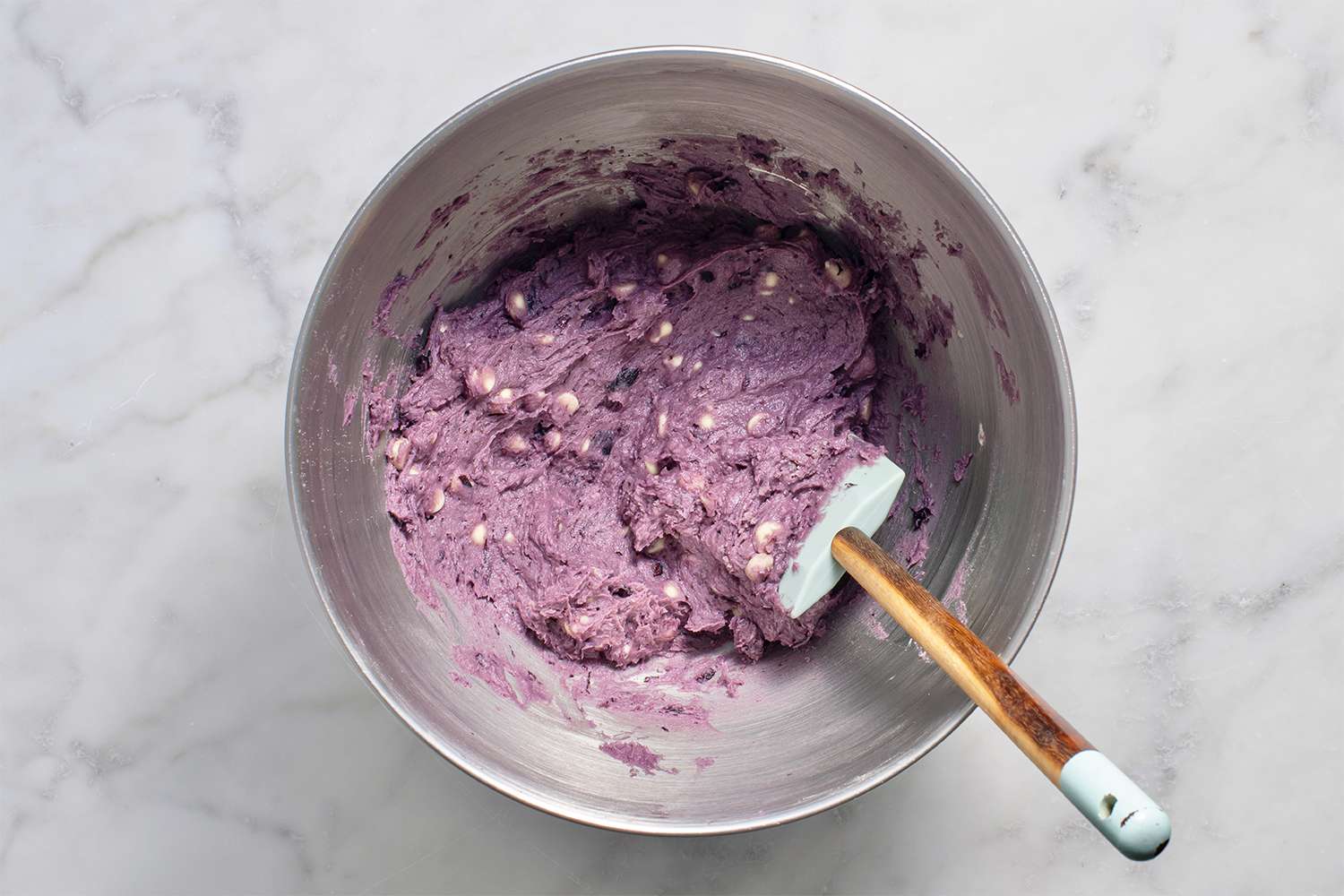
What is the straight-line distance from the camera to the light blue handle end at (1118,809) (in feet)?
4.14

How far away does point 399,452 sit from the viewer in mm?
1987

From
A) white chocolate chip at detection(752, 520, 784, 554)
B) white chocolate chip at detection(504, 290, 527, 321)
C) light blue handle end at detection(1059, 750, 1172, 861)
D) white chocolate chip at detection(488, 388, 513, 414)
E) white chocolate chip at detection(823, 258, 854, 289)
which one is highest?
white chocolate chip at detection(504, 290, 527, 321)

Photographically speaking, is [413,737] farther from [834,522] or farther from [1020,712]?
[1020,712]

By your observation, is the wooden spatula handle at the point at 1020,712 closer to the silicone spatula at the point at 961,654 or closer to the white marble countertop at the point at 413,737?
the silicone spatula at the point at 961,654

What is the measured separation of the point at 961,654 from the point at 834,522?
1.49ft

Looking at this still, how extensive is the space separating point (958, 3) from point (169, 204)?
1738 millimetres

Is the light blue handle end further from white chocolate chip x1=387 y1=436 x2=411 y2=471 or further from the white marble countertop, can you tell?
white chocolate chip x1=387 y1=436 x2=411 y2=471

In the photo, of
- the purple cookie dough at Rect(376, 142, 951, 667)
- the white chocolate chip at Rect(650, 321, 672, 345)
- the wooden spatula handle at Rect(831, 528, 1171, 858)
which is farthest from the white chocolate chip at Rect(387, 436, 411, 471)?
the wooden spatula handle at Rect(831, 528, 1171, 858)

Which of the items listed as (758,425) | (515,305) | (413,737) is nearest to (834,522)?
Answer: (758,425)

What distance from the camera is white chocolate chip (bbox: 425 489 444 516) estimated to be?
204 centimetres

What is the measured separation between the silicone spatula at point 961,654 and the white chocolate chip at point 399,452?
2.45ft

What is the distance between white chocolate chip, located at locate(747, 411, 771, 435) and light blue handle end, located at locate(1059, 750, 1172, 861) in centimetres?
97

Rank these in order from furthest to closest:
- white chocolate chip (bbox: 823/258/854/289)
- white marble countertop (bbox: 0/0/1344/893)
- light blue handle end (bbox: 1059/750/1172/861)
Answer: white marble countertop (bbox: 0/0/1344/893)
white chocolate chip (bbox: 823/258/854/289)
light blue handle end (bbox: 1059/750/1172/861)

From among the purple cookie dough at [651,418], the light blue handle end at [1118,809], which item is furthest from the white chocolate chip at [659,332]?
the light blue handle end at [1118,809]
